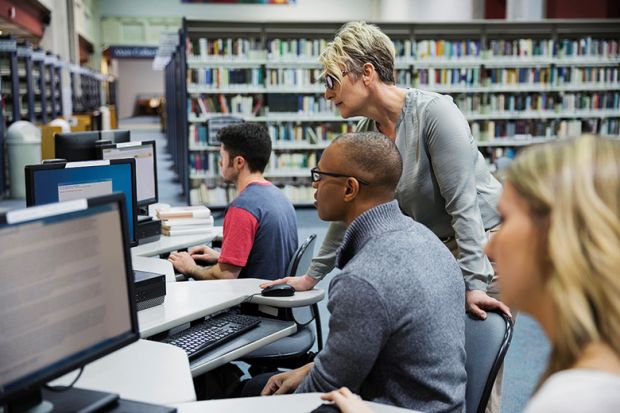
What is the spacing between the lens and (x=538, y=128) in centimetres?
864

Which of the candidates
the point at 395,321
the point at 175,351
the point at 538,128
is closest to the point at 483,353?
the point at 395,321

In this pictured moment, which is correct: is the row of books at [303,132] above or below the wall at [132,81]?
below

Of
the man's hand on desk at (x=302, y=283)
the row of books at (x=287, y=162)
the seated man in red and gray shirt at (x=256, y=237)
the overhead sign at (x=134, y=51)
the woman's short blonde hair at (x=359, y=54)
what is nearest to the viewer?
the woman's short blonde hair at (x=359, y=54)

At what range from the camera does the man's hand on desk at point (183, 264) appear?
3210 mm

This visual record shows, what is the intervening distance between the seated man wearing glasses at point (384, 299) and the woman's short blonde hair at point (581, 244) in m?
0.61

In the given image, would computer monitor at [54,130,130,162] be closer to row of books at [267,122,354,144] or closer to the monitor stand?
the monitor stand

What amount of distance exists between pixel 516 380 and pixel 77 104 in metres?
15.5

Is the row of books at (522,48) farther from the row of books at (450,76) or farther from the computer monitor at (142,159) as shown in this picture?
the computer monitor at (142,159)

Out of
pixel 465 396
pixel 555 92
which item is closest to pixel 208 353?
pixel 465 396

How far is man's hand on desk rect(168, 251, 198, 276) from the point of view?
10.5 feet

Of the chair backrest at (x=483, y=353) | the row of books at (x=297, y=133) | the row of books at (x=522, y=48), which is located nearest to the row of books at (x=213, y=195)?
the row of books at (x=297, y=133)

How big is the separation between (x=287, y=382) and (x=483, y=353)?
560mm

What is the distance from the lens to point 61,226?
1.42 meters

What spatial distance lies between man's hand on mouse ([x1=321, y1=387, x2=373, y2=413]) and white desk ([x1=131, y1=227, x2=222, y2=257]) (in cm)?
205
